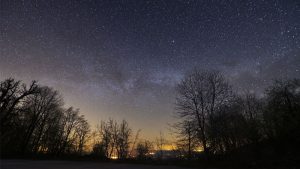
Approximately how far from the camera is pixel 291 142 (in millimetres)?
25781

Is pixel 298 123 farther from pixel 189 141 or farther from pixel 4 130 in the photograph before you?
pixel 4 130

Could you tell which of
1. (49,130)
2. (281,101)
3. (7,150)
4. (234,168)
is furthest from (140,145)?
(234,168)

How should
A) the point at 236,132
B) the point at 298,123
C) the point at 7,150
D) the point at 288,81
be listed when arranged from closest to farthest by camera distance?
the point at 236,132
the point at 298,123
the point at 7,150
the point at 288,81

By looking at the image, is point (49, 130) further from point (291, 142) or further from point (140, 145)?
point (291, 142)

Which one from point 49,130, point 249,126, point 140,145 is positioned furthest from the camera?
point 140,145

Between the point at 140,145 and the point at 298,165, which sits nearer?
the point at 298,165

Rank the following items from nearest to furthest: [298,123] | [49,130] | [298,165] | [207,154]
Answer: [298,165]
[207,154]
[298,123]
[49,130]

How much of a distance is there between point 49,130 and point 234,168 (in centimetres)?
3773

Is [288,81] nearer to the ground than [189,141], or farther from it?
farther from it

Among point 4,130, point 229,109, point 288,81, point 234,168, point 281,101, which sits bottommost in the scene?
point 234,168

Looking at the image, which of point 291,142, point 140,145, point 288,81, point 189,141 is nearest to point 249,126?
point 291,142

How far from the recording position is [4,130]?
105 feet

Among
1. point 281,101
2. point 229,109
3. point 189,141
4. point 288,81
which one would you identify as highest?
point 288,81

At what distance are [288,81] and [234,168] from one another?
89.8 feet
